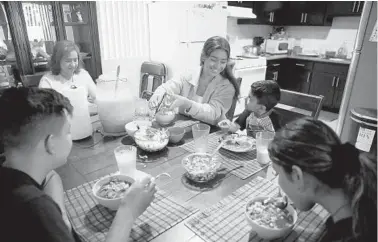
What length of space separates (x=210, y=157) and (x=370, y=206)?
0.64m

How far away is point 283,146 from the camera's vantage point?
74cm

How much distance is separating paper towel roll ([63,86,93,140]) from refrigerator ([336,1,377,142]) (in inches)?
72.1

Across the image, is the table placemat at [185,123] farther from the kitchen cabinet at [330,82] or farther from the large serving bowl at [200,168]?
the kitchen cabinet at [330,82]

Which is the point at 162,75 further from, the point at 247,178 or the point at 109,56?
the point at 247,178

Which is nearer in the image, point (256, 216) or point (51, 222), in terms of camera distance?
point (51, 222)

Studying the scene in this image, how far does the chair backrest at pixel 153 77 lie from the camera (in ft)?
10.0

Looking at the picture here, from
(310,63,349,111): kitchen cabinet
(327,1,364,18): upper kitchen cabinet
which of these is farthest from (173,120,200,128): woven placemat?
(327,1,364,18): upper kitchen cabinet

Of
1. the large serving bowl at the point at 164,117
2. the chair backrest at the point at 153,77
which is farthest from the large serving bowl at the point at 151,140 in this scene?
the chair backrest at the point at 153,77

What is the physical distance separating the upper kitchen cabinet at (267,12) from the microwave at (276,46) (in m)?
0.39

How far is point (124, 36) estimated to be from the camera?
3.79 m

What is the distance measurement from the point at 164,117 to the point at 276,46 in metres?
3.92

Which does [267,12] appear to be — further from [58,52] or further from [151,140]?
[151,140]

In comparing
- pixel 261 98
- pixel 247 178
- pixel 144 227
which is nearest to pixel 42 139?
pixel 144 227

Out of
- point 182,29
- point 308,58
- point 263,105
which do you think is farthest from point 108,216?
point 308,58
